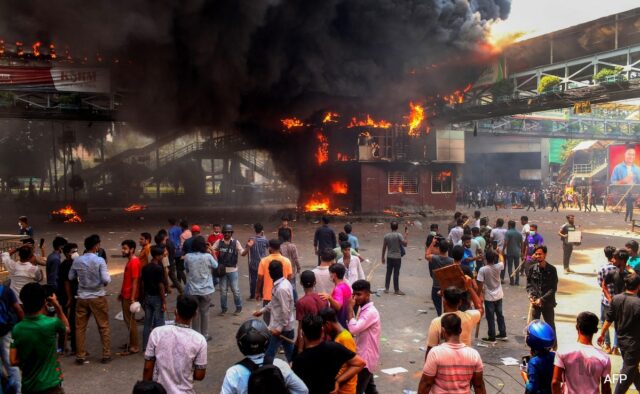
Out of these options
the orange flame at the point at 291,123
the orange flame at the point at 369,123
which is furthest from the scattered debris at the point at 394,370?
the orange flame at the point at 291,123

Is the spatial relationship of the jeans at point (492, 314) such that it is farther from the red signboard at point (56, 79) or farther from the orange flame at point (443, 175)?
the orange flame at point (443, 175)

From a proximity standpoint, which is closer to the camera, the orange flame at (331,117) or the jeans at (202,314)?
the jeans at (202,314)

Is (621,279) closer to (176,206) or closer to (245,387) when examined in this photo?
(245,387)

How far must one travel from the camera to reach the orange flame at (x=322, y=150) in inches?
1027

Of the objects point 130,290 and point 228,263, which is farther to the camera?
point 228,263

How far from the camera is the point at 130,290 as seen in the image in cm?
615

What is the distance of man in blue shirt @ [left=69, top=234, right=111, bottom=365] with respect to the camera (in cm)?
579

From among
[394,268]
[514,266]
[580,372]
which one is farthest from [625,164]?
[580,372]

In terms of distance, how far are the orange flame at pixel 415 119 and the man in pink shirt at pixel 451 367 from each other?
23.4 metres

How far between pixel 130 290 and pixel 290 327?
2.45 m

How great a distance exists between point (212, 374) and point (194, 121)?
2125cm

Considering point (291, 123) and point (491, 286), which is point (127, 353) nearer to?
point (491, 286)

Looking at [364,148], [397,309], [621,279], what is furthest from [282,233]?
[364,148]

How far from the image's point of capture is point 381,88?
23391mm
